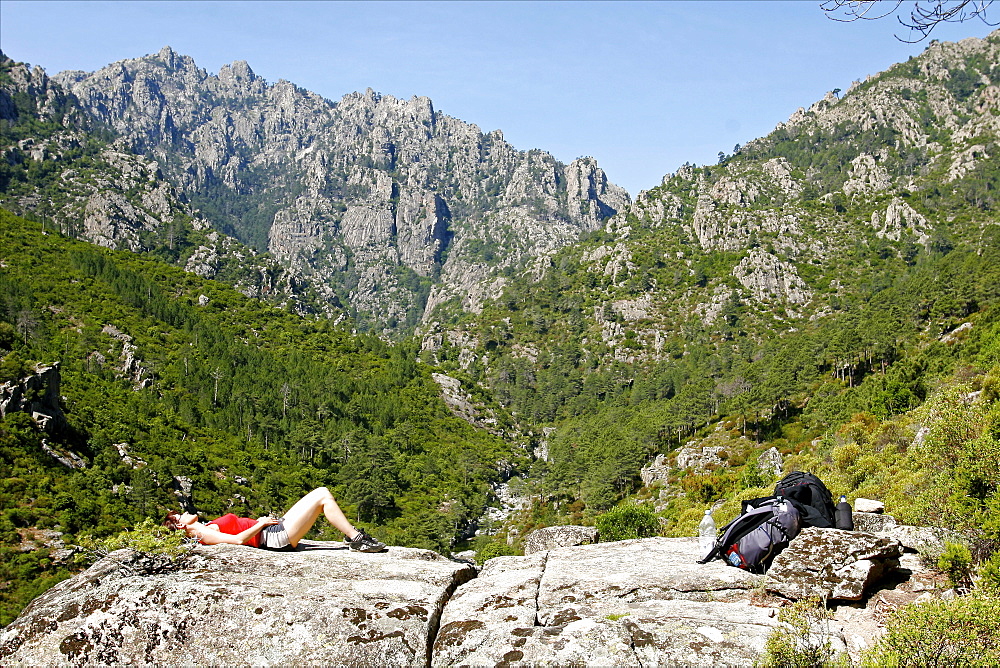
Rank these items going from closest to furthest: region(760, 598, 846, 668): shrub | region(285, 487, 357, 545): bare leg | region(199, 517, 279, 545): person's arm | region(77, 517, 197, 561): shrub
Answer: region(760, 598, 846, 668): shrub → region(77, 517, 197, 561): shrub → region(199, 517, 279, 545): person's arm → region(285, 487, 357, 545): bare leg

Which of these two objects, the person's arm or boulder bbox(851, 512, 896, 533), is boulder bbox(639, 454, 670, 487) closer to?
boulder bbox(851, 512, 896, 533)

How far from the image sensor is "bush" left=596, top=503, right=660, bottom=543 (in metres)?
35.4

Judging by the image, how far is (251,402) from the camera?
90188 millimetres

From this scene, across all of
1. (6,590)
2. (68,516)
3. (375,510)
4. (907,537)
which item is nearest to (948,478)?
(907,537)

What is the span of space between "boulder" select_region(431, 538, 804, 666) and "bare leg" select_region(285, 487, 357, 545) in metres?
2.36

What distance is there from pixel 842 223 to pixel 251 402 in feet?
551

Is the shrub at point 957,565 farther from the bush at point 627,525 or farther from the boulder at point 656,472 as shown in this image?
the boulder at point 656,472

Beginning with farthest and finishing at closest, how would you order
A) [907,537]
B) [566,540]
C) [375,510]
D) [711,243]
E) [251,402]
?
[711,243], [251,402], [375,510], [566,540], [907,537]

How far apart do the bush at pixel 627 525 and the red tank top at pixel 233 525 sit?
2959 cm

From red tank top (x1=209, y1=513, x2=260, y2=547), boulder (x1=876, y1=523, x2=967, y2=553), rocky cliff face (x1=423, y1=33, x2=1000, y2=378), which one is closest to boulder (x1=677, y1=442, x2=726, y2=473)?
boulder (x1=876, y1=523, x2=967, y2=553)

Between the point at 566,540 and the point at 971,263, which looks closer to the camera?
the point at 566,540

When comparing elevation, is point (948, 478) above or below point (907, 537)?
above

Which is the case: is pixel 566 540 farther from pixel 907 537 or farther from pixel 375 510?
pixel 375 510

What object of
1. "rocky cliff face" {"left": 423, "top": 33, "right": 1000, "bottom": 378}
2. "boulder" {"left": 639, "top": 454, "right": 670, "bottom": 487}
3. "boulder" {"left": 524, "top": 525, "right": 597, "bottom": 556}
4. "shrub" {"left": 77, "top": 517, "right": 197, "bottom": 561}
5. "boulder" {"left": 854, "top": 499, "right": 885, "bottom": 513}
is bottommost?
"boulder" {"left": 639, "top": 454, "right": 670, "bottom": 487}
